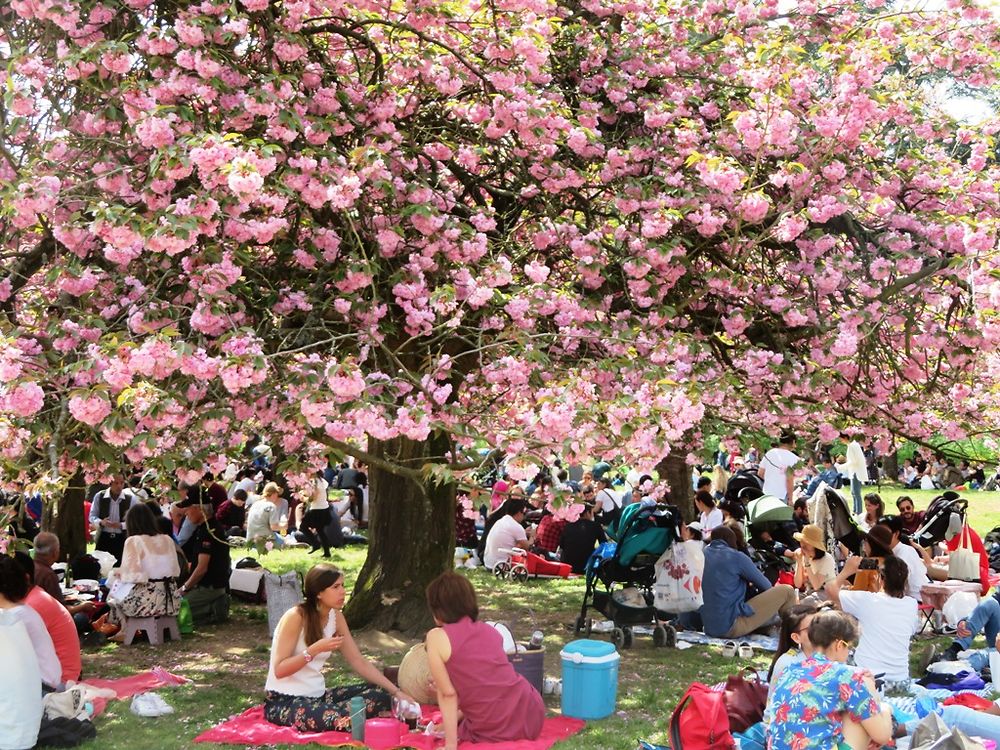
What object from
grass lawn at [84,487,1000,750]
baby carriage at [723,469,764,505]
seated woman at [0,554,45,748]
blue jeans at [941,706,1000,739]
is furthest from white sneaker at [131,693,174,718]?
baby carriage at [723,469,764,505]

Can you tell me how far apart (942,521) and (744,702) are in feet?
24.1

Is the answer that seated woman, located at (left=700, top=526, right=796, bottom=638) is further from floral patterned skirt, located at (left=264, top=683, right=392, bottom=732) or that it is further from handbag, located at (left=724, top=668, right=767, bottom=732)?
floral patterned skirt, located at (left=264, top=683, right=392, bottom=732)

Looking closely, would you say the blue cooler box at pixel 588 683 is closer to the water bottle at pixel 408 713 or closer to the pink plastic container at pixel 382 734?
the water bottle at pixel 408 713

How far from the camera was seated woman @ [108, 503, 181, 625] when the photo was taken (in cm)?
929

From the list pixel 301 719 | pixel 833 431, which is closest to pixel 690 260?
pixel 833 431

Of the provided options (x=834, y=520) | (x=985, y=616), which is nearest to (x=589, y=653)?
(x=985, y=616)

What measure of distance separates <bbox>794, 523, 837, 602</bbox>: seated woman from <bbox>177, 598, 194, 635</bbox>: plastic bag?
Answer: 5217 millimetres

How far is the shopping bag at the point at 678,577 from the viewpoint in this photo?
9523mm

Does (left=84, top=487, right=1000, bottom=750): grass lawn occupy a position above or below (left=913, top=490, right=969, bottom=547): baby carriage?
below

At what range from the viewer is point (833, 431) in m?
8.75

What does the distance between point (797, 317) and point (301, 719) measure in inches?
170

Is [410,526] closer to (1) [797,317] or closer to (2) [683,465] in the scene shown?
(1) [797,317]

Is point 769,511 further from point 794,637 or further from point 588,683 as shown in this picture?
point 794,637

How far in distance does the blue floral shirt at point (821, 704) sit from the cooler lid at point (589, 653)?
216 cm
